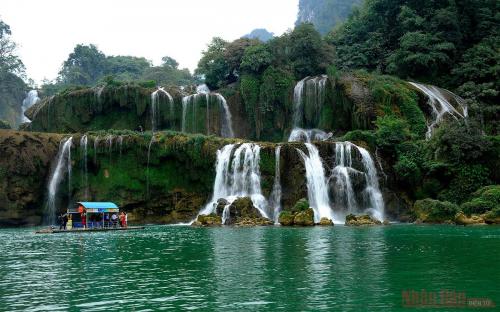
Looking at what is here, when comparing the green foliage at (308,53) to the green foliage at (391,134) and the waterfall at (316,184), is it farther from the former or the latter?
the waterfall at (316,184)

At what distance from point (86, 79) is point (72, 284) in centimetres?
8151

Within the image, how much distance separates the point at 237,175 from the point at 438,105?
739 inches

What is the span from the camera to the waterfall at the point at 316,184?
3603 centimetres

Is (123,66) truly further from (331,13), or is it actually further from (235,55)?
(235,55)

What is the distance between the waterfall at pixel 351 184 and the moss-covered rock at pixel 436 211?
367 cm

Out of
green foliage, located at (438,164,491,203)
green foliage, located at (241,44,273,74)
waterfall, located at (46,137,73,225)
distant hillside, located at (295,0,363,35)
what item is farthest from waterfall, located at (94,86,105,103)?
distant hillside, located at (295,0,363,35)

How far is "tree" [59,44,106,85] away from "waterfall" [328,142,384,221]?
62.8 metres

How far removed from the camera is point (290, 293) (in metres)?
11.0

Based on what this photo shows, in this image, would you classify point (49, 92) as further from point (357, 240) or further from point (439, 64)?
point (357, 240)

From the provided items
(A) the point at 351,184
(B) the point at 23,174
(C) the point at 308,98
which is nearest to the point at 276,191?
(A) the point at 351,184

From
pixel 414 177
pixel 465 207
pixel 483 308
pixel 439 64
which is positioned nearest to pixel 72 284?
pixel 483 308

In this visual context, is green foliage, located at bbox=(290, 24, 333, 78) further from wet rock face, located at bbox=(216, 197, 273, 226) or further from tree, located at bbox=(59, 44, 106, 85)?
tree, located at bbox=(59, 44, 106, 85)

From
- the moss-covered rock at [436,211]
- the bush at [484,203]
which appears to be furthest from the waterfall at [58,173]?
the bush at [484,203]

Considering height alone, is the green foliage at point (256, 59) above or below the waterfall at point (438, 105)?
above
